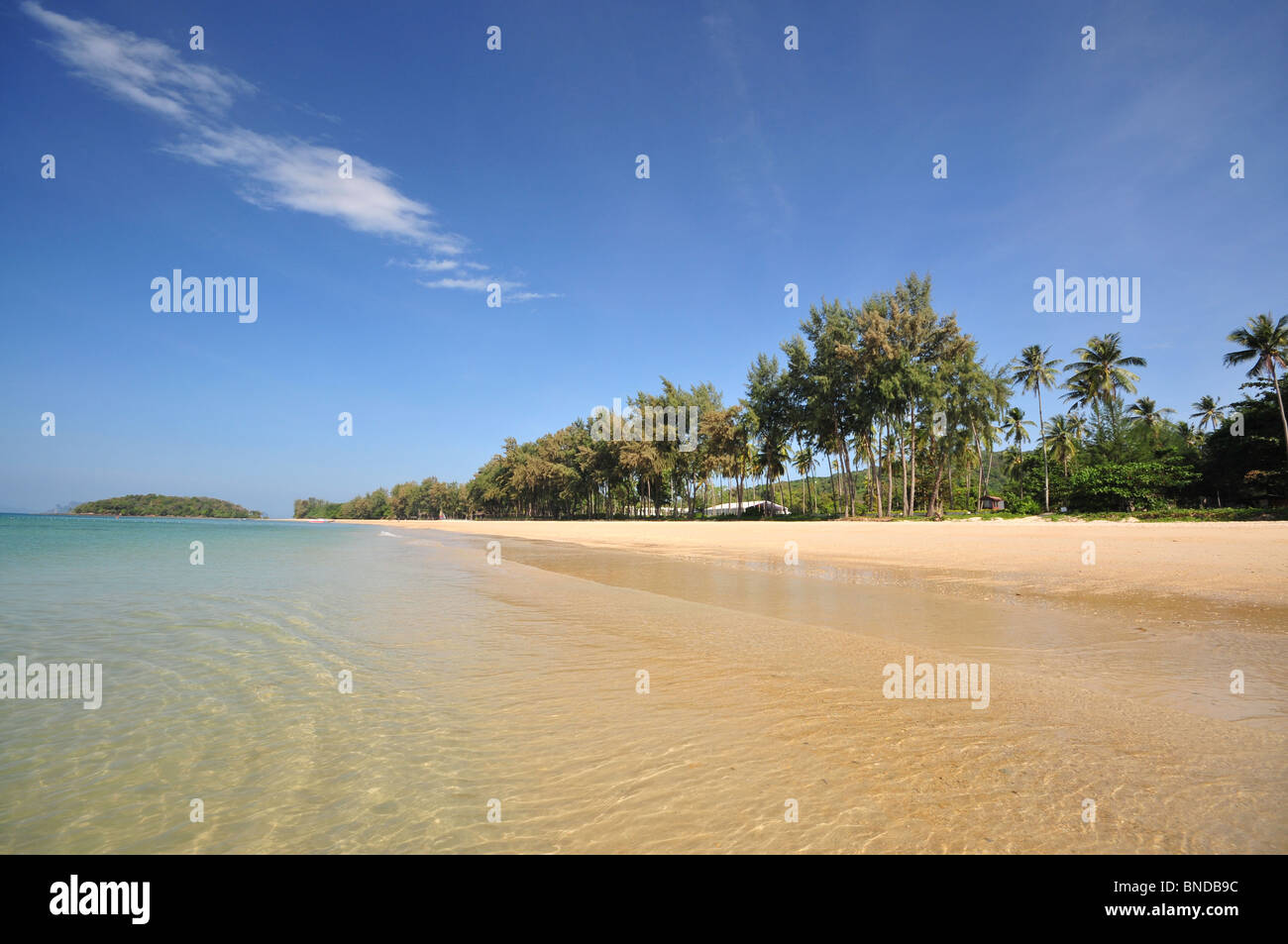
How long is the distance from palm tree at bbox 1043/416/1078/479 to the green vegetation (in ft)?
0.52

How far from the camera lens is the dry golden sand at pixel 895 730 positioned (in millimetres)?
2871

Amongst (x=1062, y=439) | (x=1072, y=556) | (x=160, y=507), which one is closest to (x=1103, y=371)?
(x=1062, y=439)

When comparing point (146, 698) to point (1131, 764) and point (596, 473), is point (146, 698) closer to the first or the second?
point (1131, 764)

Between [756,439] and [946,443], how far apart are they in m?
16.4

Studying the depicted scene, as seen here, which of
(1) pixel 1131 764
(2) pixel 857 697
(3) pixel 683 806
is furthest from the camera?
(2) pixel 857 697

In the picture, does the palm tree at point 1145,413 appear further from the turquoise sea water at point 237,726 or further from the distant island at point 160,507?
the distant island at point 160,507

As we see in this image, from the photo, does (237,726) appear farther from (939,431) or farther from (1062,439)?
(1062,439)

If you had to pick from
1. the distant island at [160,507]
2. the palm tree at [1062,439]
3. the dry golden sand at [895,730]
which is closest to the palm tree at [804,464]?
the palm tree at [1062,439]

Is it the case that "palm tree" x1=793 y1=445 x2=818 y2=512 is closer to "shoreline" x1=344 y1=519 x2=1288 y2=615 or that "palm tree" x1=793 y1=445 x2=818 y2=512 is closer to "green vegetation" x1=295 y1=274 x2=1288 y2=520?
"green vegetation" x1=295 y1=274 x2=1288 y2=520

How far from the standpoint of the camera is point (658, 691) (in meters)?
5.20

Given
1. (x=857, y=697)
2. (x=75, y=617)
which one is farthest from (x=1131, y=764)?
(x=75, y=617)

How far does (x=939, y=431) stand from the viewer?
40.2 metres

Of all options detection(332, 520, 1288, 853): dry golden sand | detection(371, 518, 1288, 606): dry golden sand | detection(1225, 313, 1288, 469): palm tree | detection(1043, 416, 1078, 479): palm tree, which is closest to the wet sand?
detection(371, 518, 1288, 606): dry golden sand
